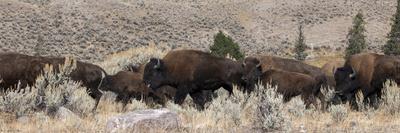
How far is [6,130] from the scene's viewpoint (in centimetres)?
937

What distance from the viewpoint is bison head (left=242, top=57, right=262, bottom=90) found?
1591cm

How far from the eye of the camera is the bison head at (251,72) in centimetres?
1591

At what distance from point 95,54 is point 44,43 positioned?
5807 millimetres

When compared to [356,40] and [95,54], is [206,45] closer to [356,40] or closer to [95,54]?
[95,54]

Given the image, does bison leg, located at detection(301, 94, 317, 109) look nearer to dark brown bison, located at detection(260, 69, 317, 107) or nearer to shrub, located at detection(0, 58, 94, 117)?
dark brown bison, located at detection(260, 69, 317, 107)

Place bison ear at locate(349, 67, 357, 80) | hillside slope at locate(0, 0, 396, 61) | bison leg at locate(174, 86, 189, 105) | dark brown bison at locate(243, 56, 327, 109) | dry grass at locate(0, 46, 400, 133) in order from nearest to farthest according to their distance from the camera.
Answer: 1. dry grass at locate(0, 46, 400, 133)
2. bison leg at locate(174, 86, 189, 105)
3. dark brown bison at locate(243, 56, 327, 109)
4. bison ear at locate(349, 67, 357, 80)
5. hillside slope at locate(0, 0, 396, 61)

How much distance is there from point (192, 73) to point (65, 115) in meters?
5.00

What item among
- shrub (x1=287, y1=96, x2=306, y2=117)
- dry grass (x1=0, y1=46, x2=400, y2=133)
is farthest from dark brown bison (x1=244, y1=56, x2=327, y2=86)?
shrub (x1=287, y1=96, x2=306, y2=117)

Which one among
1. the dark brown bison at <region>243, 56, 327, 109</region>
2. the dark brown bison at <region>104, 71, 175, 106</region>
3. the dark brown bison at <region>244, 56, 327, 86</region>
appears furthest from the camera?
the dark brown bison at <region>244, 56, 327, 86</region>

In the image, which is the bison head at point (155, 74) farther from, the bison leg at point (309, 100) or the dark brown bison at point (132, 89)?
the bison leg at point (309, 100)

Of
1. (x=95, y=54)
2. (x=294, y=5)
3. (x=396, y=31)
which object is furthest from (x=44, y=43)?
(x=294, y=5)

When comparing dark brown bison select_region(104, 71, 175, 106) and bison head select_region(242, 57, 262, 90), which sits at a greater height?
bison head select_region(242, 57, 262, 90)

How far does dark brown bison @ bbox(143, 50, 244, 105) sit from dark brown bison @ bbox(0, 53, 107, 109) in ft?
6.30

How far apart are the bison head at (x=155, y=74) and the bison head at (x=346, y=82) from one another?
15.6 ft
